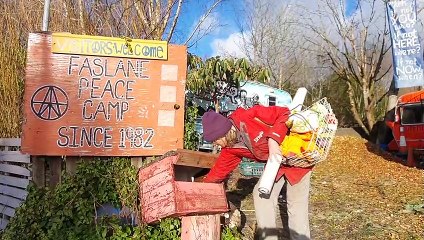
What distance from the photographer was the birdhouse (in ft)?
11.3

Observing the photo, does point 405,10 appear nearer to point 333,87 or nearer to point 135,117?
point 135,117

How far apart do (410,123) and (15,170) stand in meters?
14.2

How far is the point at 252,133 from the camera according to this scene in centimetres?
394

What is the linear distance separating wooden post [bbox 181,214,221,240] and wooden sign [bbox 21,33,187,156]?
152 centimetres

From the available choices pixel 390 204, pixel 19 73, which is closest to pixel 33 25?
pixel 19 73

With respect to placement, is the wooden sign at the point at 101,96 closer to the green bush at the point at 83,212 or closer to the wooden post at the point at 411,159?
the green bush at the point at 83,212

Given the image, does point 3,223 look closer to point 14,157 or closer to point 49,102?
point 14,157

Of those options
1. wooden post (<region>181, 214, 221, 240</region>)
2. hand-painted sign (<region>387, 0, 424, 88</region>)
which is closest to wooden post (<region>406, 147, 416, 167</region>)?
hand-painted sign (<region>387, 0, 424, 88</region>)

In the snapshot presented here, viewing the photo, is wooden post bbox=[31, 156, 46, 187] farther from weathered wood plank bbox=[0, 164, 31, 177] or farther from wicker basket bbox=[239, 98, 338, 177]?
wicker basket bbox=[239, 98, 338, 177]

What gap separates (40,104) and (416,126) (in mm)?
13979

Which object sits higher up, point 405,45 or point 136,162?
point 405,45

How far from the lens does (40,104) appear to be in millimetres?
4598

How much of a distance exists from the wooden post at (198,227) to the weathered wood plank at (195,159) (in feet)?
1.64

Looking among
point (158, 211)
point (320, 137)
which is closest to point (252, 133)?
point (320, 137)
